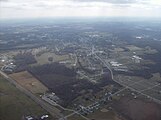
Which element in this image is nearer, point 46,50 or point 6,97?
point 6,97

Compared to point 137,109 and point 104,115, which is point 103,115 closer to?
point 104,115

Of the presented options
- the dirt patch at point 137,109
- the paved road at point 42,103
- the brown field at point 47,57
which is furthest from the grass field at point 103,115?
the brown field at point 47,57

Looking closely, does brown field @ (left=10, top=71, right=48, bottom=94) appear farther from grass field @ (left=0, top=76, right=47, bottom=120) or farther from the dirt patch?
the dirt patch

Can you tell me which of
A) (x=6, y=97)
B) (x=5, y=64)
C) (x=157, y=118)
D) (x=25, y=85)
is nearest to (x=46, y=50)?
(x=5, y=64)

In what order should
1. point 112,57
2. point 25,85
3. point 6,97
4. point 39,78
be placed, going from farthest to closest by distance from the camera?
point 112,57 < point 39,78 < point 25,85 < point 6,97

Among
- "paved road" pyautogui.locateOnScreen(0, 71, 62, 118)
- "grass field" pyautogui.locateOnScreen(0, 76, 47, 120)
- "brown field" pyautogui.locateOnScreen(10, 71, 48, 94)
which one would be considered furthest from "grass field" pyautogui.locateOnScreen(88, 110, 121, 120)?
"brown field" pyautogui.locateOnScreen(10, 71, 48, 94)

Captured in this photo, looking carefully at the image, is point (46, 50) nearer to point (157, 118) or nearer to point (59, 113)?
point (59, 113)
